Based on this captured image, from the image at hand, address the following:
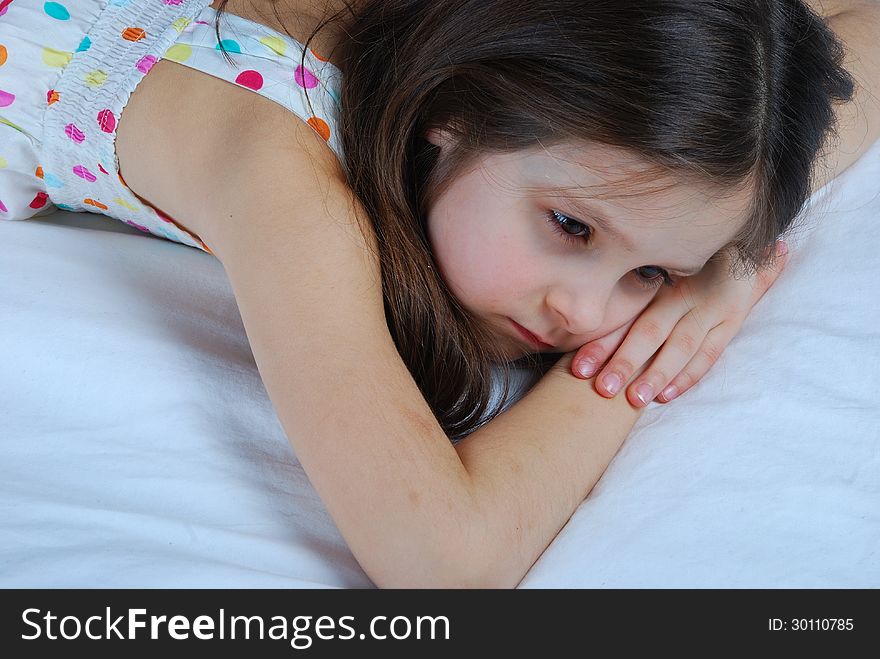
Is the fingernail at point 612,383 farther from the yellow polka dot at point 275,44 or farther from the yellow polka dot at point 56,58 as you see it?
the yellow polka dot at point 56,58

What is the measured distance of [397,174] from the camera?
0.87m

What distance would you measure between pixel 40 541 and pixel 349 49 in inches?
20.2

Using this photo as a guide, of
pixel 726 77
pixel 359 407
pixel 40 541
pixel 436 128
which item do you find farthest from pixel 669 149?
pixel 40 541

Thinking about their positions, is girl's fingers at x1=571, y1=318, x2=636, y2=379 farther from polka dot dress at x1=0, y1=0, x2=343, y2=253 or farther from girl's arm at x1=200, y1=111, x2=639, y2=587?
polka dot dress at x1=0, y1=0, x2=343, y2=253

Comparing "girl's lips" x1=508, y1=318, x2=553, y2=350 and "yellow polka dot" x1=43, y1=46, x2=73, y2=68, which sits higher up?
"girl's lips" x1=508, y1=318, x2=553, y2=350

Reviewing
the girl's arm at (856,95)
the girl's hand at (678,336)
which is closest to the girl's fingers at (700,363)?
the girl's hand at (678,336)

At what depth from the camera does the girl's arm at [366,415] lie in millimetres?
697

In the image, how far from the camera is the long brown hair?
2.53 ft

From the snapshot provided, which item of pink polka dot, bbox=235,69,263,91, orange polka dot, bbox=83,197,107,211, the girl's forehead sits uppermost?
the girl's forehead

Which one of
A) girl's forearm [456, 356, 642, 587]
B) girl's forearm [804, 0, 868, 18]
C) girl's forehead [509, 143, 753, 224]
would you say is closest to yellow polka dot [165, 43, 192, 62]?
girl's forehead [509, 143, 753, 224]

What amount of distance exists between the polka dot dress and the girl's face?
149 mm
